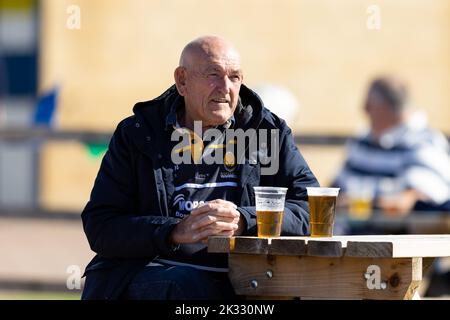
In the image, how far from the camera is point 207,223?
381cm

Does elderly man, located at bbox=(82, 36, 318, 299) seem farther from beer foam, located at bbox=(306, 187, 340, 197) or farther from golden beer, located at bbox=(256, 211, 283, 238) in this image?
beer foam, located at bbox=(306, 187, 340, 197)

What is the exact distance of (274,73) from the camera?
1345 cm

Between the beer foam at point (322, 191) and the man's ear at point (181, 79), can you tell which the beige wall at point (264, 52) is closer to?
Result: the man's ear at point (181, 79)

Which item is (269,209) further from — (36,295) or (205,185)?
(36,295)

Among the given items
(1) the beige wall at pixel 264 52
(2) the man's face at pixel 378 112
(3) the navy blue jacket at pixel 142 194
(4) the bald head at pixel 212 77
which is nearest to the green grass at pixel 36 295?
(2) the man's face at pixel 378 112

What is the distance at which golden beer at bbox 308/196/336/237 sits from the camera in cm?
394

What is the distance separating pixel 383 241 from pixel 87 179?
33.7 feet

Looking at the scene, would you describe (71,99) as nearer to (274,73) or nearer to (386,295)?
(274,73)

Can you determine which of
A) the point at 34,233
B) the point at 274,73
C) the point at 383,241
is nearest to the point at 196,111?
the point at 383,241

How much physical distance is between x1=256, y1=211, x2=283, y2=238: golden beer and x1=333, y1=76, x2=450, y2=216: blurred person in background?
420 cm

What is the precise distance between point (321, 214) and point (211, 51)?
0.69m

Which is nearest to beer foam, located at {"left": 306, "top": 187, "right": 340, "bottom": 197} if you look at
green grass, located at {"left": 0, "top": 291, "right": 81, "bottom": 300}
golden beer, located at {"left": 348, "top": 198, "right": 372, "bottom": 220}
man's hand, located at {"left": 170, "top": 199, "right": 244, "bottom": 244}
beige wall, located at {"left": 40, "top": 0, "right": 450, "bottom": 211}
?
man's hand, located at {"left": 170, "top": 199, "right": 244, "bottom": 244}

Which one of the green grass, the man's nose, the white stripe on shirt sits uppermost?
the man's nose

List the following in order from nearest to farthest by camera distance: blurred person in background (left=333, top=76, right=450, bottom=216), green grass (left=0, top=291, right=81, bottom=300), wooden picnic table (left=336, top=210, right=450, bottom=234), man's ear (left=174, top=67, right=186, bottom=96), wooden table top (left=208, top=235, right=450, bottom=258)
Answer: wooden table top (left=208, top=235, right=450, bottom=258)
man's ear (left=174, top=67, right=186, bottom=96)
wooden picnic table (left=336, top=210, right=450, bottom=234)
blurred person in background (left=333, top=76, right=450, bottom=216)
green grass (left=0, top=291, right=81, bottom=300)
